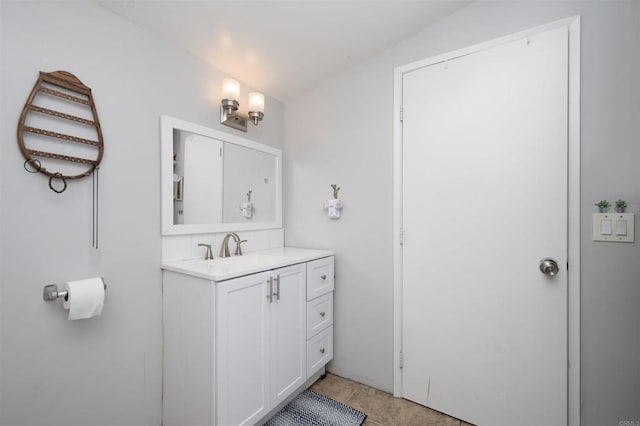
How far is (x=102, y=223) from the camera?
126cm

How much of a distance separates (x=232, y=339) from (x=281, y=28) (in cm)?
170

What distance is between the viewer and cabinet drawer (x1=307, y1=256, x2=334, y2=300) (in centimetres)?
176

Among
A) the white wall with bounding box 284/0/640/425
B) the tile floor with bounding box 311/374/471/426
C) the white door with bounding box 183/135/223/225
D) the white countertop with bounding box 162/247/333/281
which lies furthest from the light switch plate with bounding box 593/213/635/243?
the white door with bounding box 183/135/223/225

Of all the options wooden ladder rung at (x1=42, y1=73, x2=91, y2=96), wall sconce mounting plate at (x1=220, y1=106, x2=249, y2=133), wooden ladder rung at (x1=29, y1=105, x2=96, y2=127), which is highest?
wall sconce mounting plate at (x1=220, y1=106, x2=249, y2=133)

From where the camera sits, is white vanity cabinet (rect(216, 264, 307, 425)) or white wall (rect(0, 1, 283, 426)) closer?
white wall (rect(0, 1, 283, 426))

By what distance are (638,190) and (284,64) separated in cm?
202

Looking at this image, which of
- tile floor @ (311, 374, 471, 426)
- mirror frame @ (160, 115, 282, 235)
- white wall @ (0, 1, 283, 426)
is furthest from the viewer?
tile floor @ (311, 374, 471, 426)

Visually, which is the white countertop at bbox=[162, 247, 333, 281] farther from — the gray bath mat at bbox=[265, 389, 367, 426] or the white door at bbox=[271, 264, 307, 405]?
the gray bath mat at bbox=[265, 389, 367, 426]

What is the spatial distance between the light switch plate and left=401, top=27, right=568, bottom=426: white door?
0.39ft

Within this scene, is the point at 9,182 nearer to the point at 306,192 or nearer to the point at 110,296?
the point at 110,296

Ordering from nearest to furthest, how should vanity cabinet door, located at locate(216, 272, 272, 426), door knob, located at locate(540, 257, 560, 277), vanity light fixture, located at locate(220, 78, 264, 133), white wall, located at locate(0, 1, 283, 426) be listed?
1. white wall, located at locate(0, 1, 283, 426)
2. vanity cabinet door, located at locate(216, 272, 272, 426)
3. door knob, located at locate(540, 257, 560, 277)
4. vanity light fixture, located at locate(220, 78, 264, 133)

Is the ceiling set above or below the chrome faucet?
above

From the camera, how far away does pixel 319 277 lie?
1.85 m

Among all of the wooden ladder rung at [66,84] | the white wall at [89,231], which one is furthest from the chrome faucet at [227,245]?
the wooden ladder rung at [66,84]
